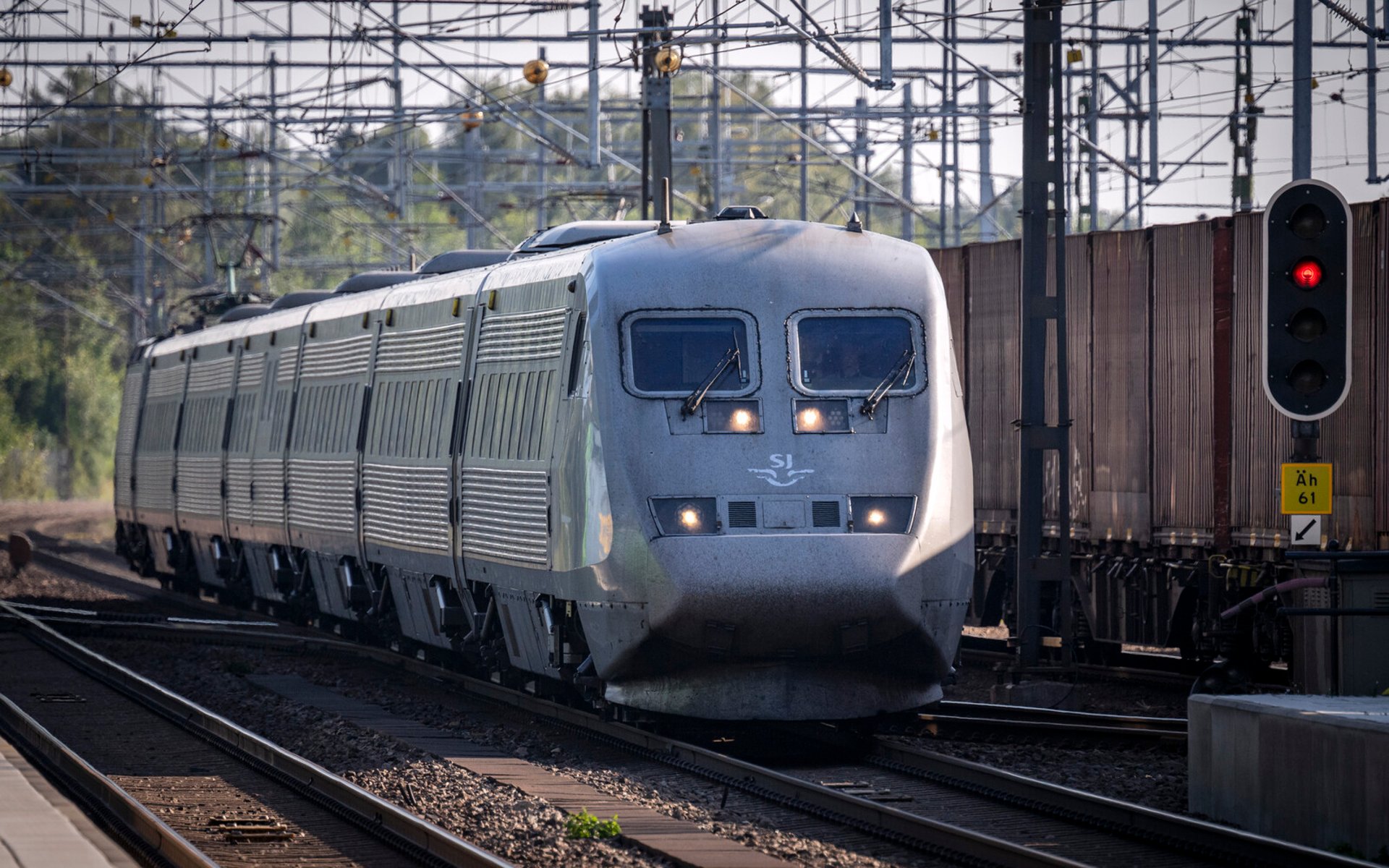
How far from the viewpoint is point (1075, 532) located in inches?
826

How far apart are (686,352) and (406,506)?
5724 millimetres

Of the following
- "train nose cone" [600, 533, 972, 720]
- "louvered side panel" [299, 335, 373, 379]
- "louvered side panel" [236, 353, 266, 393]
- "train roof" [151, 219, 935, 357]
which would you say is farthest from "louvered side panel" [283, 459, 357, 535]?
"train nose cone" [600, 533, 972, 720]

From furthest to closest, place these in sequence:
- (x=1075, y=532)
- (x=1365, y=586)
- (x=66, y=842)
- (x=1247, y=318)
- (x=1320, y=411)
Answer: (x=1075, y=532)
(x=1247, y=318)
(x=1365, y=586)
(x=1320, y=411)
(x=66, y=842)

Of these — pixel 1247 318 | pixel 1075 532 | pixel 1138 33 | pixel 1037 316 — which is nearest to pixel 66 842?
pixel 1037 316

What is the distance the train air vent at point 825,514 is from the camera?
44.0 ft

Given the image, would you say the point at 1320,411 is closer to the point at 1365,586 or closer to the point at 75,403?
the point at 1365,586

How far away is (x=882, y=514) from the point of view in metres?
13.6

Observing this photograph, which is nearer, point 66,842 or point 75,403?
point 66,842

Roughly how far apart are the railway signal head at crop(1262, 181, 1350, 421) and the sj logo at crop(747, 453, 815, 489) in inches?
118

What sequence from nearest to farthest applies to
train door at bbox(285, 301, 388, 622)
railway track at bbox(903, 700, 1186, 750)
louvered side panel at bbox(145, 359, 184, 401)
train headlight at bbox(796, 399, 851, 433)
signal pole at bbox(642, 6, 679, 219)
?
train headlight at bbox(796, 399, 851, 433) < railway track at bbox(903, 700, 1186, 750) < train door at bbox(285, 301, 388, 622) < signal pole at bbox(642, 6, 679, 219) < louvered side panel at bbox(145, 359, 184, 401)

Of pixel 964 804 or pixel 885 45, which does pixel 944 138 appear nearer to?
pixel 885 45

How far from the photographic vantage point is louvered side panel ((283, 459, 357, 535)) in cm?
2127

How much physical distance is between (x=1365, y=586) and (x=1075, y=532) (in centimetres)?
821

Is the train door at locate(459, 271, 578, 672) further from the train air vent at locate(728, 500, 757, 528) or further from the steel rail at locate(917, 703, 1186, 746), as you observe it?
the steel rail at locate(917, 703, 1186, 746)
